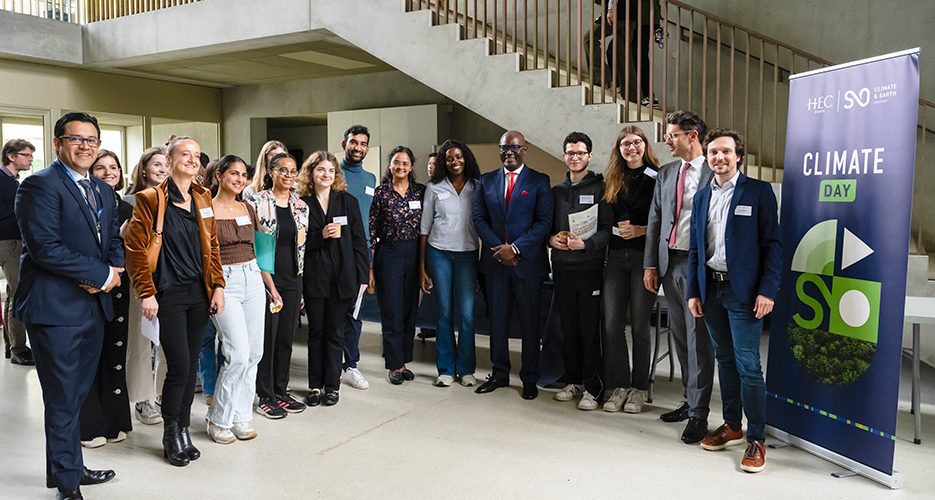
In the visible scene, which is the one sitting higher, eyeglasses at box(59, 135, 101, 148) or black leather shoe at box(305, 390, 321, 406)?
eyeglasses at box(59, 135, 101, 148)

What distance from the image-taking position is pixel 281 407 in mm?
3928

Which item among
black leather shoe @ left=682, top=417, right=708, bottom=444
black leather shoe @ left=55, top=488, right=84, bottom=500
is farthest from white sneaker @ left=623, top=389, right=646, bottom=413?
black leather shoe @ left=55, top=488, right=84, bottom=500

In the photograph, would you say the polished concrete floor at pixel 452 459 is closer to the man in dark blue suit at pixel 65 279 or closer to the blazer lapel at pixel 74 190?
the man in dark blue suit at pixel 65 279

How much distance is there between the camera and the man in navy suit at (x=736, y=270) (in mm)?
3092

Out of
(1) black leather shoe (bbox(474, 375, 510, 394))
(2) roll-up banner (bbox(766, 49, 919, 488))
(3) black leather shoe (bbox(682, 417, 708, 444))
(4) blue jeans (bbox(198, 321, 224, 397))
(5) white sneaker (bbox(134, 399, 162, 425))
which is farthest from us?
(1) black leather shoe (bbox(474, 375, 510, 394))

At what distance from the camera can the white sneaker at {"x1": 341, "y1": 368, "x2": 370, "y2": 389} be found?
14.7 feet

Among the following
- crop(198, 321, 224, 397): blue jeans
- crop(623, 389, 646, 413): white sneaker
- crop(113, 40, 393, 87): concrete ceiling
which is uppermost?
crop(113, 40, 393, 87): concrete ceiling

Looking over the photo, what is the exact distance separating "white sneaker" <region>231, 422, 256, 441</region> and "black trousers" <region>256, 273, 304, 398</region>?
37cm

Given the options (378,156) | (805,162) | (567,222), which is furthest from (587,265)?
(378,156)

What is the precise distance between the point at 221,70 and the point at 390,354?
7598 mm

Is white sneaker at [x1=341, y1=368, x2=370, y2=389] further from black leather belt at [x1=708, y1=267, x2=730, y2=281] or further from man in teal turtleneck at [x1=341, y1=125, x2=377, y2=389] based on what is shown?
black leather belt at [x1=708, y1=267, x2=730, y2=281]

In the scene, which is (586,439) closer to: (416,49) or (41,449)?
(41,449)

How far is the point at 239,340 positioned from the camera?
333 cm

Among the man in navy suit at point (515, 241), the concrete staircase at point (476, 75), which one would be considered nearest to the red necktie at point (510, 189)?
the man in navy suit at point (515, 241)
